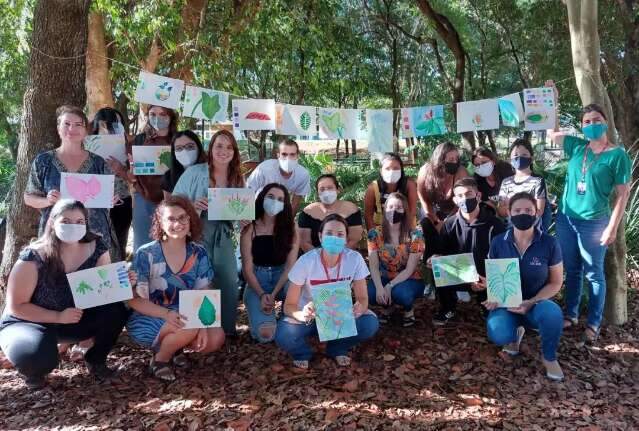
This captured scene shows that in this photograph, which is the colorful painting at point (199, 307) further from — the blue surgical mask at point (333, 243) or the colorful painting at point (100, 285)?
the blue surgical mask at point (333, 243)

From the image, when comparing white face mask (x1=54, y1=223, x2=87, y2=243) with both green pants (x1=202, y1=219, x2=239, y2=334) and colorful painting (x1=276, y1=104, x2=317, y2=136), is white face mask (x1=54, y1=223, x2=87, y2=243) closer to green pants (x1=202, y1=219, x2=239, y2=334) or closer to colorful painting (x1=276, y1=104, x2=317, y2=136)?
green pants (x1=202, y1=219, x2=239, y2=334)

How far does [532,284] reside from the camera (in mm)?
3668

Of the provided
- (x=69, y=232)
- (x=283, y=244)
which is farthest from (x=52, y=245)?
(x=283, y=244)

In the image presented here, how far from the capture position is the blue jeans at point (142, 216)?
13.9ft

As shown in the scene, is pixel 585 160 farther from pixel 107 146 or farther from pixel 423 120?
pixel 107 146

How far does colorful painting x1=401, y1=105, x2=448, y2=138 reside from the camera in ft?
17.1

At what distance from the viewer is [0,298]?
4.11m

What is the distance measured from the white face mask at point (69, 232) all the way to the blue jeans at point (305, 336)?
4.88 feet

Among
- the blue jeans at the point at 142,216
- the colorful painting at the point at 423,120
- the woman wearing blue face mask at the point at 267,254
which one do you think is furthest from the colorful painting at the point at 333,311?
the colorful painting at the point at 423,120

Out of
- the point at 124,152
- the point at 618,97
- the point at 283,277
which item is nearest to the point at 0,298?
the point at 124,152

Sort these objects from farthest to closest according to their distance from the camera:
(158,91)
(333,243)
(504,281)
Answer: (158,91), (504,281), (333,243)

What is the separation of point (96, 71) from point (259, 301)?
4.84m

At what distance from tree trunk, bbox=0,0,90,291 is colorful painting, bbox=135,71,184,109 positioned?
0.56 metres

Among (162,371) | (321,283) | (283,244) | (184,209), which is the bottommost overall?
(162,371)
